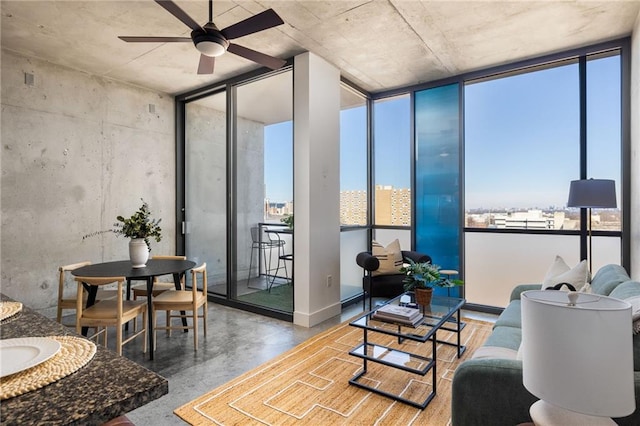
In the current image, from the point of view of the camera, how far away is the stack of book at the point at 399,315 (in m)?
2.53

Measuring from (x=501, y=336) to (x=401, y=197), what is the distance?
2.89 m

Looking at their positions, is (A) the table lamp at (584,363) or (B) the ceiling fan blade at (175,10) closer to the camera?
(A) the table lamp at (584,363)

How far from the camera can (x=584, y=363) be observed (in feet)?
3.28

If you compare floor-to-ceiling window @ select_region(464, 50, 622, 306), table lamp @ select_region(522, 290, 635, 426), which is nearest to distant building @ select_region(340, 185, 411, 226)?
floor-to-ceiling window @ select_region(464, 50, 622, 306)

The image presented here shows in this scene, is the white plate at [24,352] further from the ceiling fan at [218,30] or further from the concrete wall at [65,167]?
the concrete wall at [65,167]

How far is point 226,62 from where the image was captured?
4129mm

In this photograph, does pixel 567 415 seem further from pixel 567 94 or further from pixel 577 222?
pixel 567 94

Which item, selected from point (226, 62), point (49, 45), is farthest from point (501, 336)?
point (49, 45)

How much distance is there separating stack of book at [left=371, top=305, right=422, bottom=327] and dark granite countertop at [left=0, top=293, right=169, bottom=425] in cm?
201

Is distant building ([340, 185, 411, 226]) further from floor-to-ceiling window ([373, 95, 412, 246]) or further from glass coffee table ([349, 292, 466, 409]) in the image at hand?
glass coffee table ([349, 292, 466, 409])

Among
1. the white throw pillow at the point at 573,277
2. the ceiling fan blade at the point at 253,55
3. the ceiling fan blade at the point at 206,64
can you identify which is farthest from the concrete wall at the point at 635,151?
the ceiling fan blade at the point at 206,64

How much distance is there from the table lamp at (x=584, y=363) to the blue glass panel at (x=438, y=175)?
11.4 feet

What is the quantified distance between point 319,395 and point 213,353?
47.4 inches

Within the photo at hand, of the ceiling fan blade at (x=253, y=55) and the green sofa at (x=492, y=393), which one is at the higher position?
the ceiling fan blade at (x=253, y=55)
